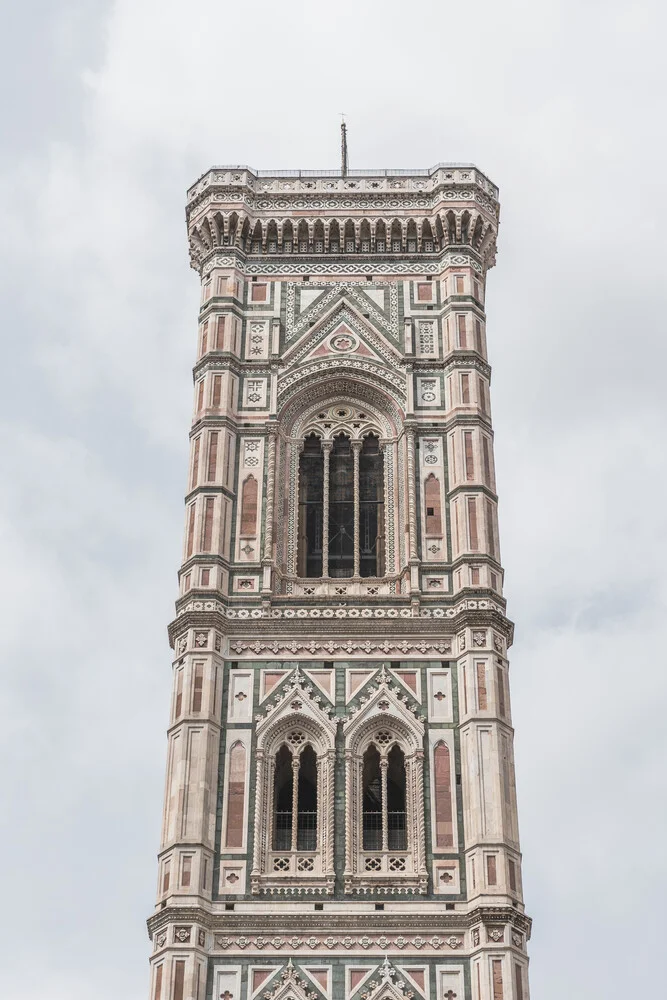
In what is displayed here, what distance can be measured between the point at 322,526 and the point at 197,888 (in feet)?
25.0

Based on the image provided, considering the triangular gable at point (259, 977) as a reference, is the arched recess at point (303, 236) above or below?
above

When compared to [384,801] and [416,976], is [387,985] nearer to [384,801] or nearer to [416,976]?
[416,976]

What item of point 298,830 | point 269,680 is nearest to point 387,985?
point 298,830

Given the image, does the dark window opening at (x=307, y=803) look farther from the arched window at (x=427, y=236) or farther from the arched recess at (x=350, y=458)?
the arched window at (x=427, y=236)

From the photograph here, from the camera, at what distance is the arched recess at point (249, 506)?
32469mm

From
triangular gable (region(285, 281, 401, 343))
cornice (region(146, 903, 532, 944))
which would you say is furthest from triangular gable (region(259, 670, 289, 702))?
triangular gable (region(285, 281, 401, 343))

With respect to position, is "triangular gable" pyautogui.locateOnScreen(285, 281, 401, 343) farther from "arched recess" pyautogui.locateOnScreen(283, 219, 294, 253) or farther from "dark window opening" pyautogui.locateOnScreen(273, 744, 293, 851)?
"dark window opening" pyautogui.locateOnScreen(273, 744, 293, 851)

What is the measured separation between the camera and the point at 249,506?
32781 millimetres

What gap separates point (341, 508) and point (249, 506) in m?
1.71

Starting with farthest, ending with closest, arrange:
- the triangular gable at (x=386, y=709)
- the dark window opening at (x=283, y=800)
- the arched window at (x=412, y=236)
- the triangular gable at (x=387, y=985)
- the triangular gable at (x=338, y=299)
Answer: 1. the arched window at (x=412, y=236)
2. the triangular gable at (x=338, y=299)
3. the triangular gable at (x=386, y=709)
4. the dark window opening at (x=283, y=800)
5. the triangular gable at (x=387, y=985)

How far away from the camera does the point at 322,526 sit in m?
33.1

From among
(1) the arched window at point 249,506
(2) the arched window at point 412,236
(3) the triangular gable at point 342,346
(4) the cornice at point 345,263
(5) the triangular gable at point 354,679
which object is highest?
(2) the arched window at point 412,236

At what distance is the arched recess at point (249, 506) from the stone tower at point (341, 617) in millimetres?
46

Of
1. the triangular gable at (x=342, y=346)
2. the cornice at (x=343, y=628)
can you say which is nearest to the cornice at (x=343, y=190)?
the triangular gable at (x=342, y=346)
